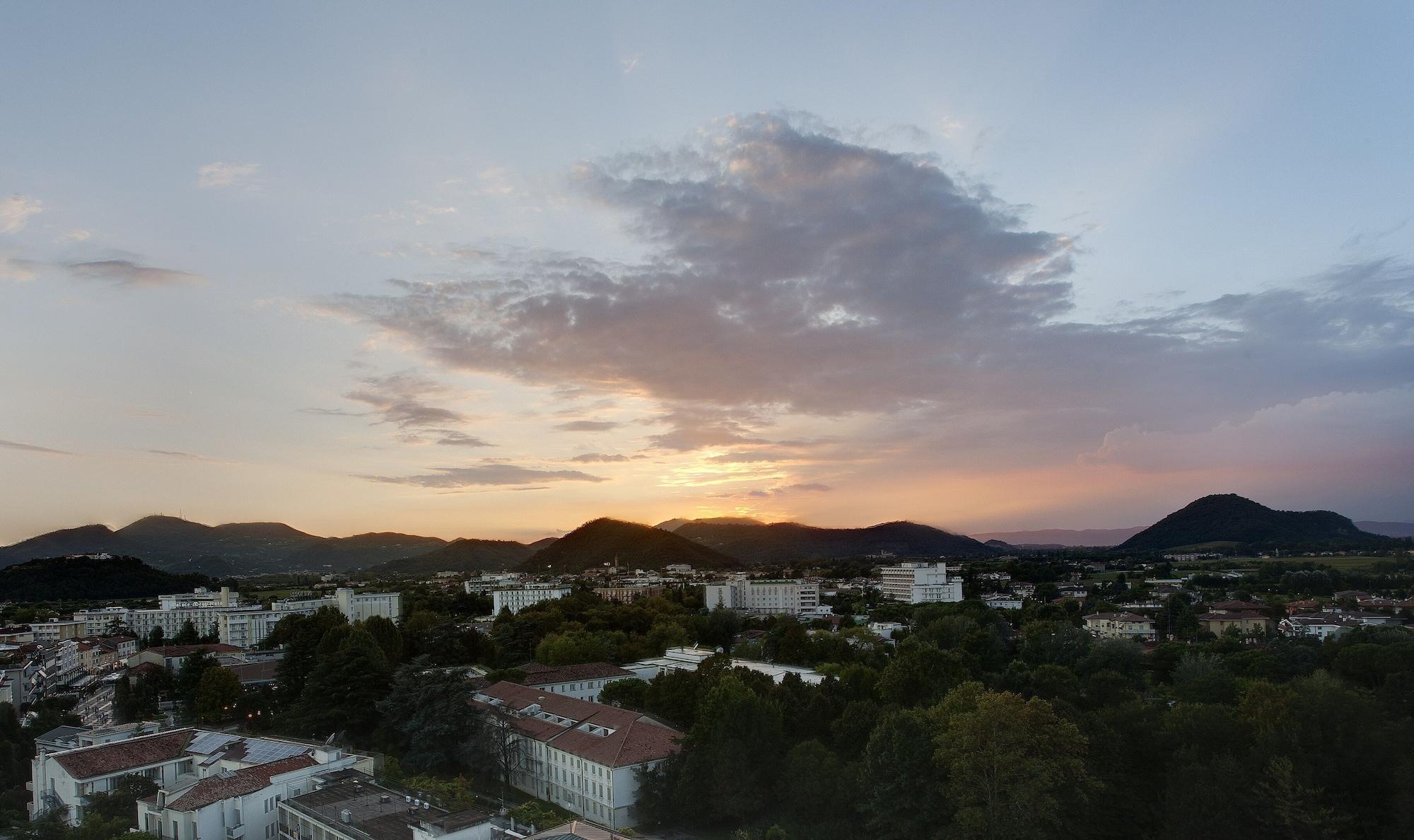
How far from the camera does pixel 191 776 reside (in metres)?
21.2

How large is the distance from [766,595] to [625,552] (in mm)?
98533

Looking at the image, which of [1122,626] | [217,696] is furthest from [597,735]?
[1122,626]

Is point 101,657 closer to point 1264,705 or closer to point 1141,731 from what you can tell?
point 1141,731

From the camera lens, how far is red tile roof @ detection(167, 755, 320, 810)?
55.5ft

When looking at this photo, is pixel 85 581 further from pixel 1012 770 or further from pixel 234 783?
pixel 1012 770

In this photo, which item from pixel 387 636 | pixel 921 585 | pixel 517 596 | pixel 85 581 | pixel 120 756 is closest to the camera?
pixel 120 756

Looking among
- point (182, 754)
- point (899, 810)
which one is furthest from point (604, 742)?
point (182, 754)

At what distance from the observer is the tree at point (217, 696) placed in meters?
33.5

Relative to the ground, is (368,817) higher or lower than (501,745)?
higher

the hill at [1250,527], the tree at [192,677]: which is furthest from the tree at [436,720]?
the hill at [1250,527]

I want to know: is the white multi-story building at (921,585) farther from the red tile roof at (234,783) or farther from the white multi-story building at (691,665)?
the red tile roof at (234,783)

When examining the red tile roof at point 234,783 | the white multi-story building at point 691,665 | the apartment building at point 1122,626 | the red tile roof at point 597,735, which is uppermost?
the red tile roof at point 234,783

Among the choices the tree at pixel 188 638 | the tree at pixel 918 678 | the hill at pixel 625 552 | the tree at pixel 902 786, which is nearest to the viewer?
the tree at pixel 902 786

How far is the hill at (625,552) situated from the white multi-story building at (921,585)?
6718cm
